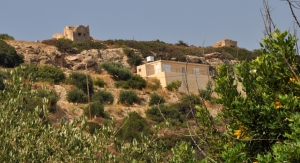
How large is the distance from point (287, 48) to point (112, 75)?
37385mm

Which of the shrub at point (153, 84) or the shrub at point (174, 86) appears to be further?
the shrub at point (153, 84)

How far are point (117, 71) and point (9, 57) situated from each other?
347 inches

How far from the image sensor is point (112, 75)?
4141 cm

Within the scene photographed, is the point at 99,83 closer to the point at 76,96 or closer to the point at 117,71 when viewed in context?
the point at 117,71

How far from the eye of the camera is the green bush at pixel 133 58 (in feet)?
152

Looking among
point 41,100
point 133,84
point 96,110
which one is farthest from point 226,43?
point 41,100

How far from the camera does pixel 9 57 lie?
3978 cm

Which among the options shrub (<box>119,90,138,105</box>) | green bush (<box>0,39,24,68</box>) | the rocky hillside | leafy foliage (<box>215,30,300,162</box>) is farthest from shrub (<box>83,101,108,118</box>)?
leafy foliage (<box>215,30,300,162</box>)

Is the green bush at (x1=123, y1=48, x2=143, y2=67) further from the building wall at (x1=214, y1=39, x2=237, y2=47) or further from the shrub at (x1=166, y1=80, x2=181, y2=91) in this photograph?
the building wall at (x1=214, y1=39, x2=237, y2=47)

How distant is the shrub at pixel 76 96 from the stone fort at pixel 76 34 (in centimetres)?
1880

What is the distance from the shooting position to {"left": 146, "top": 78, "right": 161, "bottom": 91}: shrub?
3821 centimetres

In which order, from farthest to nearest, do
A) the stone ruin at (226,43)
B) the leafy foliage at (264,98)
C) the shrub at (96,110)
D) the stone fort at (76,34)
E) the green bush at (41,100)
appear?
the stone ruin at (226,43)
the stone fort at (76,34)
the shrub at (96,110)
the green bush at (41,100)
the leafy foliage at (264,98)

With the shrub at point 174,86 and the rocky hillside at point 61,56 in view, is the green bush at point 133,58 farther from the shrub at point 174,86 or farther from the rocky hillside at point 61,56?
the shrub at point 174,86

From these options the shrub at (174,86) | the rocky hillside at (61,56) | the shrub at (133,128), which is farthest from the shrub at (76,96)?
the rocky hillside at (61,56)
